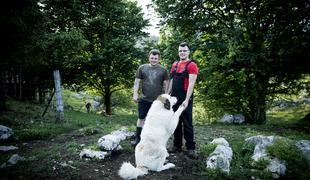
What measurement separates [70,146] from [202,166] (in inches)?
164

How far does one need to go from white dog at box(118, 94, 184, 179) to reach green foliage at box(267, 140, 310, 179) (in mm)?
2712

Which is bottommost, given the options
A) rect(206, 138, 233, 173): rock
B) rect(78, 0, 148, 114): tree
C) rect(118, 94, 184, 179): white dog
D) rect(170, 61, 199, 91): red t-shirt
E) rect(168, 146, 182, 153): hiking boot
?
rect(168, 146, 182, 153): hiking boot

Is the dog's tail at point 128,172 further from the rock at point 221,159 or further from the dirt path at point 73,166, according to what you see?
the rock at point 221,159

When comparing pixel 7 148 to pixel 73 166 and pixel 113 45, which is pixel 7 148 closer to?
pixel 73 166

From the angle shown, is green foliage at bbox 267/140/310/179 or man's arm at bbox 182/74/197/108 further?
man's arm at bbox 182/74/197/108

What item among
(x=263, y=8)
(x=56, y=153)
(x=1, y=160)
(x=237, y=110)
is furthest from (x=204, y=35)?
(x=1, y=160)

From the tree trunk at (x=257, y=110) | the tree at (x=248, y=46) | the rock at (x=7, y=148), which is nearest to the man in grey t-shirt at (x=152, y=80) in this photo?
the rock at (x=7, y=148)

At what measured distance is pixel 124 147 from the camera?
7406mm

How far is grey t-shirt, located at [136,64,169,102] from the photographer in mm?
6863

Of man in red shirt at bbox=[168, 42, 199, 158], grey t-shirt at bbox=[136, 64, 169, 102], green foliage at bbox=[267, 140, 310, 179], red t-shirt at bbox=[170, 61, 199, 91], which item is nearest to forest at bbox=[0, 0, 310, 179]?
green foliage at bbox=[267, 140, 310, 179]

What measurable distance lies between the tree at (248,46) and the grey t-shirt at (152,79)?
5.84 meters

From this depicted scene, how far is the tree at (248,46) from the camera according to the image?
11.5 metres

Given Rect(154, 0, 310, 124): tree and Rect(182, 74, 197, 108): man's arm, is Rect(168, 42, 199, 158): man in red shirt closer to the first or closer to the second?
Rect(182, 74, 197, 108): man's arm

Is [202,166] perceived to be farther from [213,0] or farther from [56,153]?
[213,0]
